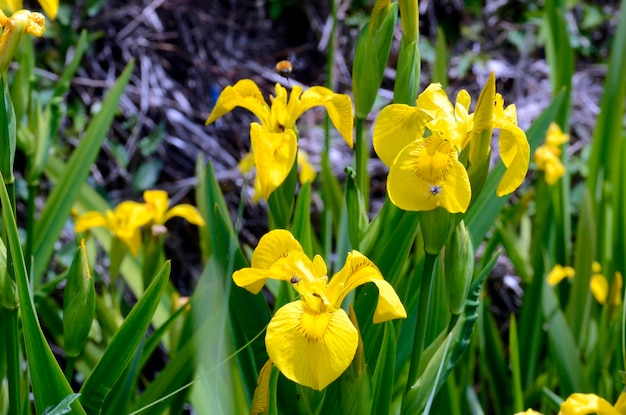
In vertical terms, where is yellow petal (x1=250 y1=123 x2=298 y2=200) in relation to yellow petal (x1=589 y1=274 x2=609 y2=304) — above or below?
above

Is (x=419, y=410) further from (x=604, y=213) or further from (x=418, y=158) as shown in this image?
(x=604, y=213)

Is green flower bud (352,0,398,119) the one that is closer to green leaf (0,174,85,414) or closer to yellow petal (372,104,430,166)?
yellow petal (372,104,430,166)

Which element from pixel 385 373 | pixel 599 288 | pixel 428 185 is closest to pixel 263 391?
pixel 385 373

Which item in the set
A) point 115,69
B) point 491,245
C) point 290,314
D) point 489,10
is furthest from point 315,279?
point 489,10

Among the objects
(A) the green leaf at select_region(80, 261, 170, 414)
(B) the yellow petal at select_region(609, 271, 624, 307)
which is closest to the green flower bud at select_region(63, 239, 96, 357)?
(A) the green leaf at select_region(80, 261, 170, 414)

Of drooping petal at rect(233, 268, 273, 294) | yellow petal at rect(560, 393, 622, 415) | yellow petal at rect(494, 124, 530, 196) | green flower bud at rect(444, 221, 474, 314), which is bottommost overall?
yellow petal at rect(560, 393, 622, 415)

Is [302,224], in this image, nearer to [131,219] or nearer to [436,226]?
[436,226]

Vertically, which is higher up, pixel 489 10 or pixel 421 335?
pixel 489 10

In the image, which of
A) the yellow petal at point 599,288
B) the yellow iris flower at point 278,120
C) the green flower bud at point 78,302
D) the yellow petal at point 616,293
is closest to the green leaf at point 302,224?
the yellow iris flower at point 278,120

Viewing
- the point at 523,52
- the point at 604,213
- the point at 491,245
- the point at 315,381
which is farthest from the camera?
the point at 523,52
